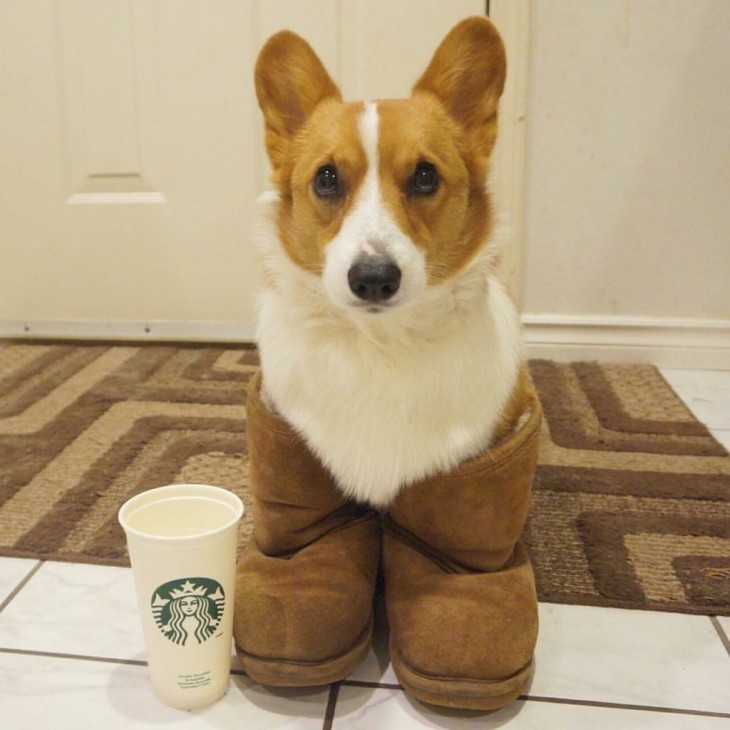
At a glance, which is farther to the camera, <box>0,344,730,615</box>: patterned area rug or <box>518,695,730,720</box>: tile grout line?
→ <box>0,344,730,615</box>: patterned area rug

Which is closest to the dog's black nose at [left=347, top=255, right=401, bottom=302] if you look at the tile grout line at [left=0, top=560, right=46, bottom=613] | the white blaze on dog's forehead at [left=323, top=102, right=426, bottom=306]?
the white blaze on dog's forehead at [left=323, top=102, right=426, bottom=306]

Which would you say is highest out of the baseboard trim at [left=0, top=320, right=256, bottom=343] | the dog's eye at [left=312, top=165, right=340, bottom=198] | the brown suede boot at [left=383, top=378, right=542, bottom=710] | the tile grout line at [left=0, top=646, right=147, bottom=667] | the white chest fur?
the dog's eye at [left=312, top=165, right=340, bottom=198]

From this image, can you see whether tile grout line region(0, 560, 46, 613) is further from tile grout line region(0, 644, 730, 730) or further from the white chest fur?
the white chest fur

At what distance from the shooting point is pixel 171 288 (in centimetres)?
194

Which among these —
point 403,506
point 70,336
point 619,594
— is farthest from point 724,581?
point 70,336

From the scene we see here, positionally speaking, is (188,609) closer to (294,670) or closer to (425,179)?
(294,670)

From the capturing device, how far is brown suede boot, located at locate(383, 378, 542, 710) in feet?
2.48

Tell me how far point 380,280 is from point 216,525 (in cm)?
31

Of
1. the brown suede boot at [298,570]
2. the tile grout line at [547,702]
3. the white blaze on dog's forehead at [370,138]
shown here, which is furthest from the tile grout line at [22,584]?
the white blaze on dog's forehead at [370,138]

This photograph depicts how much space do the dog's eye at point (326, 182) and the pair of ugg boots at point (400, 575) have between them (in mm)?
246

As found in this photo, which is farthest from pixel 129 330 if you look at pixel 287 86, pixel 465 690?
pixel 465 690

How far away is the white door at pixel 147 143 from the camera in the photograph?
68.9 inches

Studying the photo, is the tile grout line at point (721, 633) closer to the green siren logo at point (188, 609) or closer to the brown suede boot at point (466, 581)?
the brown suede boot at point (466, 581)

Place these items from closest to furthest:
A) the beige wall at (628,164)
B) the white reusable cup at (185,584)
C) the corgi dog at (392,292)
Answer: the white reusable cup at (185,584) → the corgi dog at (392,292) → the beige wall at (628,164)
